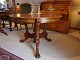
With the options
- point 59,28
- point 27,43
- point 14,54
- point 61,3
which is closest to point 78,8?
point 61,3

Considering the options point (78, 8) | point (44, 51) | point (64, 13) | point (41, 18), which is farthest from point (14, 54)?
point (78, 8)

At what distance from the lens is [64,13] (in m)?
4.61

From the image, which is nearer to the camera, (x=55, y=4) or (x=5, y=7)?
(x=55, y=4)

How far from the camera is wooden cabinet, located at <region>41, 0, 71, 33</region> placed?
15.6 feet

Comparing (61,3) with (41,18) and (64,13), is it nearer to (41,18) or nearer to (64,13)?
(64,13)

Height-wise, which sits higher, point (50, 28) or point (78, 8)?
point (78, 8)

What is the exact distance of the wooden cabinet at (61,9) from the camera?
474cm

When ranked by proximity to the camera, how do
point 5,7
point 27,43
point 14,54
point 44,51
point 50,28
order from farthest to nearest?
point 5,7, point 50,28, point 27,43, point 44,51, point 14,54

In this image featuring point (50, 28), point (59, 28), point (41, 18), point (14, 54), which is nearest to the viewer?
point (41, 18)

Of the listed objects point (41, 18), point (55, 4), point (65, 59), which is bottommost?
point (65, 59)

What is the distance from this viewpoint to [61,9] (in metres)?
5.00

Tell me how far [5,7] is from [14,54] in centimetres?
329

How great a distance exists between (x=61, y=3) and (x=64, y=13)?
590 mm

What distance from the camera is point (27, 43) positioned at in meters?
3.57
